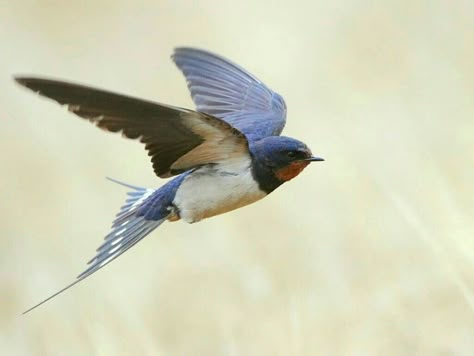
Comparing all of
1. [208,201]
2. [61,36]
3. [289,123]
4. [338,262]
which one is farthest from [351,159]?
[208,201]

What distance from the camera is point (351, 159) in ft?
5.71

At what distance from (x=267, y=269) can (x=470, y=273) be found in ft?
1.02

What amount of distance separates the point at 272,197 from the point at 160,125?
864 mm

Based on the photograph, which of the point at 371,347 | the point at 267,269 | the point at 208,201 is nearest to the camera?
the point at 208,201

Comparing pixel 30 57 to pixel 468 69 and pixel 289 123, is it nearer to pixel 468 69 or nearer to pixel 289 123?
pixel 289 123

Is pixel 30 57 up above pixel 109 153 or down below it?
above

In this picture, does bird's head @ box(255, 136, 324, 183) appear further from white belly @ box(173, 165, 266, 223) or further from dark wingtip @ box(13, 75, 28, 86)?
dark wingtip @ box(13, 75, 28, 86)

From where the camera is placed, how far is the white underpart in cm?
92

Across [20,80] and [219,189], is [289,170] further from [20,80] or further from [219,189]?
[20,80]

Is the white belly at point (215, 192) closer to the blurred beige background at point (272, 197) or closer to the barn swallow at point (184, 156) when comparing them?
the barn swallow at point (184, 156)

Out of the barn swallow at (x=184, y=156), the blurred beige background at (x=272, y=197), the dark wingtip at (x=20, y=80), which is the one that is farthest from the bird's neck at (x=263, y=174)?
the blurred beige background at (x=272, y=197)

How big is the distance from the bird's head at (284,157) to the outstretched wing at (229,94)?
16cm

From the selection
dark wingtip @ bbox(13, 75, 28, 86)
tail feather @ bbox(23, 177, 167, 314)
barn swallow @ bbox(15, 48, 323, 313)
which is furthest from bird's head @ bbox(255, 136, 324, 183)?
dark wingtip @ bbox(13, 75, 28, 86)

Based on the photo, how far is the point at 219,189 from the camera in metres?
0.93
